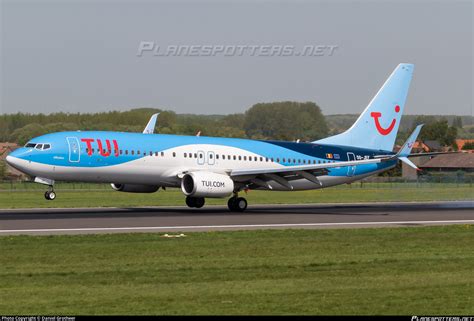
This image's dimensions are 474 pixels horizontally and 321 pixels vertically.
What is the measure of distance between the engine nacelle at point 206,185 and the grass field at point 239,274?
13.1 meters

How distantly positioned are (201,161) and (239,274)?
25.2m

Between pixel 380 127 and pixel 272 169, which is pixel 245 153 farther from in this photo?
pixel 380 127

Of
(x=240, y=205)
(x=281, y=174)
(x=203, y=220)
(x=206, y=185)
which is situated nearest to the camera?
(x=203, y=220)

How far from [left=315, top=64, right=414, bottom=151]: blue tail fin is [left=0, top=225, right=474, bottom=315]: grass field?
24110 millimetres

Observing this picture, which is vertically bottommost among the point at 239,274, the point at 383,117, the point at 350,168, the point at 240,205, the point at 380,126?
the point at 239,274

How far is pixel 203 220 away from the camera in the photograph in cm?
3625

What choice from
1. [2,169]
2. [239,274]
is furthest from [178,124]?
[239,274]

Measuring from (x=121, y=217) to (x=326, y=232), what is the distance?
11.3m

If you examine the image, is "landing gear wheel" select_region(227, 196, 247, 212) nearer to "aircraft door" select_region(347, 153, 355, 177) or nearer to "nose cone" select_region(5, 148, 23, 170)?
"aircraft door" select_region(347, 153, 355, 177)

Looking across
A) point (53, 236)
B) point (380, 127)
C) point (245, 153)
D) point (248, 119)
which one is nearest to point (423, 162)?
point (248, 119)

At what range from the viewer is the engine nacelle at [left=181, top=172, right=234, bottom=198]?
42.2 metres

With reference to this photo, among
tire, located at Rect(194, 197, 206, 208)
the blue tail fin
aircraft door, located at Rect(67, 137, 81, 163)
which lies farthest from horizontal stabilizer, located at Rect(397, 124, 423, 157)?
aircraft door, located at Rect(67, 137, 81, 163)

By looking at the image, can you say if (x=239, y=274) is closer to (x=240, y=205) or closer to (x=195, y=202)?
(x=240, y=205)

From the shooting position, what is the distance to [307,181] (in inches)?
1909
